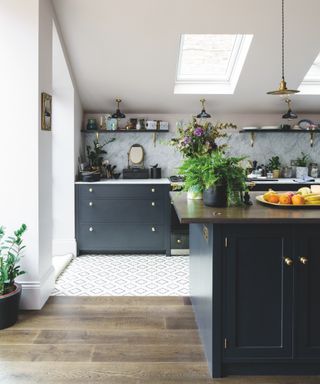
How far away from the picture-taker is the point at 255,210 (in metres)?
2.69

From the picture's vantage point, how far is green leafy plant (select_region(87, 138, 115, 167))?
6.00 metres

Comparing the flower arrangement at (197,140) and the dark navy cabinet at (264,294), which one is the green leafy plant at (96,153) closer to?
the flower arrangement at (197,140)

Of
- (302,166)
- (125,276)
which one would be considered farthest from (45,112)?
(302,166)

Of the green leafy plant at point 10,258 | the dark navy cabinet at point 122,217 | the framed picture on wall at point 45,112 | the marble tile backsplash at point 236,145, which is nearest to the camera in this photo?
the green leafy plant at point 10,258

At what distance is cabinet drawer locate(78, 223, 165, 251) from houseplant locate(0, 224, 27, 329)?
6.18 feet

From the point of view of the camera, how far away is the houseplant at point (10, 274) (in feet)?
10.6

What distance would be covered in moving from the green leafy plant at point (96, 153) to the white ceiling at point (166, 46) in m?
0.48

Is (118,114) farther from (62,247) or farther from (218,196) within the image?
(218,196)

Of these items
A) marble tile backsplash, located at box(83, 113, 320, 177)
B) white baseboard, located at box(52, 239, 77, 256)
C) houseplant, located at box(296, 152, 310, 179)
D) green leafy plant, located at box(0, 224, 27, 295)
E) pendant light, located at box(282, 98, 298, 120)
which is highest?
pendant light, located at box(282, 98, 298, 120)

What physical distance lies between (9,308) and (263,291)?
6.31 feet

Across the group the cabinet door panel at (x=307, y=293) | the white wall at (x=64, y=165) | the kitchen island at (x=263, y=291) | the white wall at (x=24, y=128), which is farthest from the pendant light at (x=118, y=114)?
the cabinet door panel at (x=307, y=293)

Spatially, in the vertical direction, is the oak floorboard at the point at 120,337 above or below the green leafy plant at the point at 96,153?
below

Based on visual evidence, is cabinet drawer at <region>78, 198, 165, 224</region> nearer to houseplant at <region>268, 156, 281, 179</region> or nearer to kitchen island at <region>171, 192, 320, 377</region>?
houseplant at <region>268, 156, 281, 179</region>

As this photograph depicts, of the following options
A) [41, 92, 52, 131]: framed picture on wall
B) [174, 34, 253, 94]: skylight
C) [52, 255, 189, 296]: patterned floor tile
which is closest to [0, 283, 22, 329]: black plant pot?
[52, 255, 189, 296]: patterned floor tile
